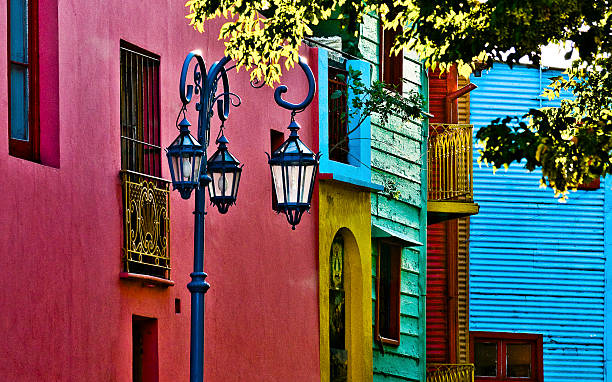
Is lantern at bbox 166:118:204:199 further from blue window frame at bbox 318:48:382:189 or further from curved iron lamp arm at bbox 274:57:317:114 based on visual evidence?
blue window frame at bbox 318:48:382:189

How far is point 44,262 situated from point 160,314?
7.68 feet

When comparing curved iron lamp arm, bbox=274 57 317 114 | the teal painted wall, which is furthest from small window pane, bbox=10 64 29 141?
the teal painted wall

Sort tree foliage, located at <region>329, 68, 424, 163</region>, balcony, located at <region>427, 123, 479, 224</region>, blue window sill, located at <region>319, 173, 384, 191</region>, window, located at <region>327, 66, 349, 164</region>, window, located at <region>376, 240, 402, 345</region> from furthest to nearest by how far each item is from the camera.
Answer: balcony, located at <region>427, 123, 479, 224</region> → window, located at <region>376, 240, 402, 345</region> → window, located at <region>327, 66, 349, 164</region> → tree foliage, located at <region>329, 68, 424, 163</region> → blue window sill, located at <region>319, 173, 384, 191</region>

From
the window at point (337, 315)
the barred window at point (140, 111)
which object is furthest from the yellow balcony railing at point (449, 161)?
the barred window at point (140, 111)

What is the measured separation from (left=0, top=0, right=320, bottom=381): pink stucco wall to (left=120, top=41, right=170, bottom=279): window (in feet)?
0.42

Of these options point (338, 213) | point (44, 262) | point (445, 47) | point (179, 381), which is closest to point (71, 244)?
point (44, 262)

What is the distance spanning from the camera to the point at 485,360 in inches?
1073

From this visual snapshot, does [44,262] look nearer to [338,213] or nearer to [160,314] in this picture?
[160,314]

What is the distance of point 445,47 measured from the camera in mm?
13094

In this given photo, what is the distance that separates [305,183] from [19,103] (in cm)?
253

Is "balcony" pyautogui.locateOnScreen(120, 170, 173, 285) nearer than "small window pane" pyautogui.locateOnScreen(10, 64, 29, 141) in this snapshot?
No

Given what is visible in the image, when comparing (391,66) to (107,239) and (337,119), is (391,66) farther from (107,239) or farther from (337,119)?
(107,239)

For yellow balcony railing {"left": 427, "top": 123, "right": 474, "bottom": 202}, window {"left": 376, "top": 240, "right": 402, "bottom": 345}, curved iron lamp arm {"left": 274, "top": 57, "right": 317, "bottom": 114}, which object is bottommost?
window {"left": 376, "top": 240, "right": 402, "bottom": 345}

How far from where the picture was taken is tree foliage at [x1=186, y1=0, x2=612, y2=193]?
1181cm
